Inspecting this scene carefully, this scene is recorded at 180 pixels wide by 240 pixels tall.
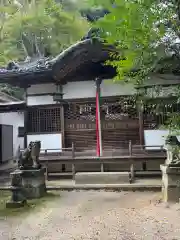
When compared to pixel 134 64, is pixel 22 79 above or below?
above

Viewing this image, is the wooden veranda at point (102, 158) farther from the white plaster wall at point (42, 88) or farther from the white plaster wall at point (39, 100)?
the white plaster wall at point (42, 88)

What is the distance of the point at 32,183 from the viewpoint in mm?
8742

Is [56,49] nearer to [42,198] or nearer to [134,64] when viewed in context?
[42,198]

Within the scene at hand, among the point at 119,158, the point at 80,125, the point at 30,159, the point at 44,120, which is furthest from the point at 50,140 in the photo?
the point at 30,159

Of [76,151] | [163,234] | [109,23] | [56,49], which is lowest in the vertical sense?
[163,234]

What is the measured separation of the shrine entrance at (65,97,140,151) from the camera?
39.6 ft

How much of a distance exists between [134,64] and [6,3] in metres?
20.5

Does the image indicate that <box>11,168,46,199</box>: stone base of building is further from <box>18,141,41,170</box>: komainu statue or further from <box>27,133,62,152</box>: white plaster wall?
<box>27,133,62,152</box>: white plaster wall

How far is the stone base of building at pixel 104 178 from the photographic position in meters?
10.2

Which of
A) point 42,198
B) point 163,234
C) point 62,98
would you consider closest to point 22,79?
point 62,98

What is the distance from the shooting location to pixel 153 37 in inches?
108

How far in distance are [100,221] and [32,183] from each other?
10.1 ft

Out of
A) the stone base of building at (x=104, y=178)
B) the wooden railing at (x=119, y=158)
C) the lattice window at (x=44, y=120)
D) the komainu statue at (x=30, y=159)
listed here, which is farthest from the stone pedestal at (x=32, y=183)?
the lattice window at (x=44, y=120)

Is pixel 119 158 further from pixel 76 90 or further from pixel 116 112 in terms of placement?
pixel 76 90
